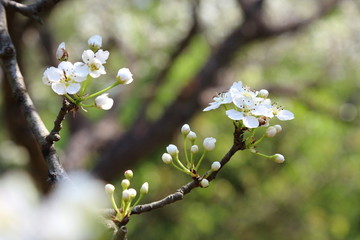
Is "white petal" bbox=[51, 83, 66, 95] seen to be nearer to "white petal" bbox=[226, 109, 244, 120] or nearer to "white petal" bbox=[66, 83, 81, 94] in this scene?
"white petal" bbox=[66, 83, 81, 94]

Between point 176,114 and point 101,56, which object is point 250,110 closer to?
point 101,56

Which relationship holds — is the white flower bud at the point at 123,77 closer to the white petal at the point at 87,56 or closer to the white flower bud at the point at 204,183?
the white petal at the point at 87,56

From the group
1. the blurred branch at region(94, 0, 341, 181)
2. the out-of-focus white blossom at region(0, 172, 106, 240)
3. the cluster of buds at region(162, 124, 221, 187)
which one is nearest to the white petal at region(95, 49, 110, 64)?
the cluster of buds at region(162, 124, 221, 187)

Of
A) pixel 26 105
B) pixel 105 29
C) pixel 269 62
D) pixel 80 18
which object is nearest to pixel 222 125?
pixel 269 62

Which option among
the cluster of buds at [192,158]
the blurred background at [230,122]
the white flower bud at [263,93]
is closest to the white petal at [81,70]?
the cluster of buds at [192,158]

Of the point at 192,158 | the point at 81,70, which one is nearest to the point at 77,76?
the point at 81,70
